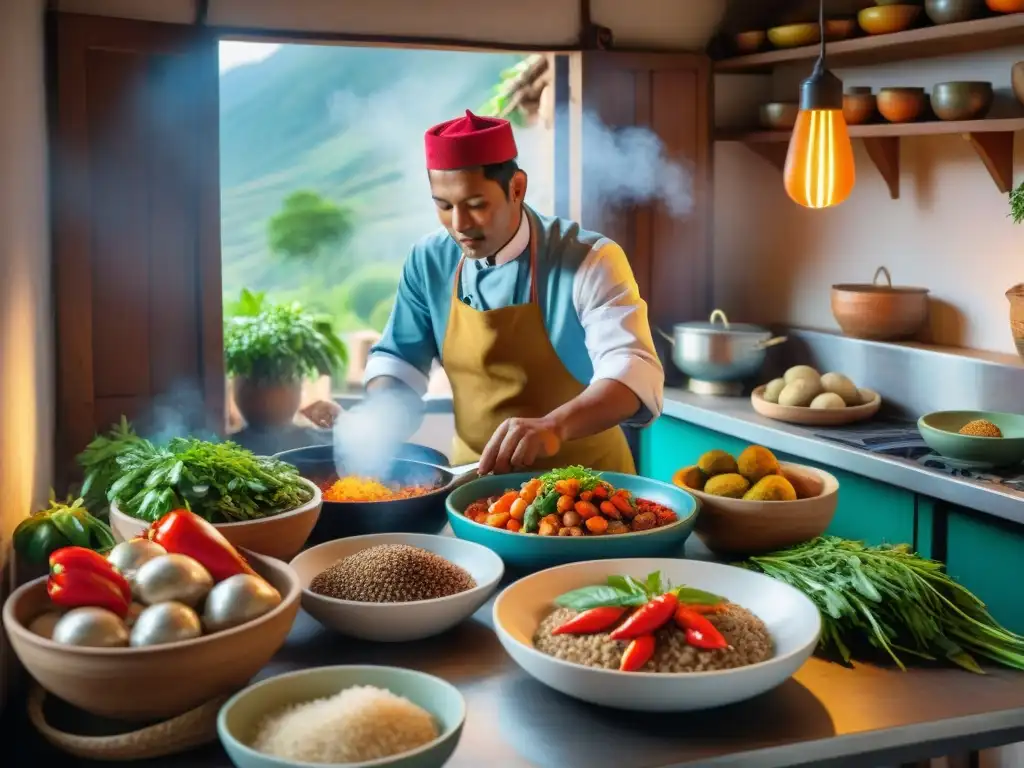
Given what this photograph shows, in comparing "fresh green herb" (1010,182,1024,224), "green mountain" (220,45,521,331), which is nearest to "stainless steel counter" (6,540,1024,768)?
"fresh green herb" (1010,182,1024,224)

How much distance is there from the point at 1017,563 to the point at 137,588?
227 centimetres

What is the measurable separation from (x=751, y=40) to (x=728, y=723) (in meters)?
3.53

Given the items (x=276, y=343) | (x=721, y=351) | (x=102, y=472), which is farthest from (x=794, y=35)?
(x=102, y=472)

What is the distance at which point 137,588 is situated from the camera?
1373 mm

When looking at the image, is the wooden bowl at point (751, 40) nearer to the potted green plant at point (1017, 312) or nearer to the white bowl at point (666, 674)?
the potted green plant at point (1017, 312)

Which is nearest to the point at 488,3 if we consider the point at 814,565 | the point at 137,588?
the point at 814,565

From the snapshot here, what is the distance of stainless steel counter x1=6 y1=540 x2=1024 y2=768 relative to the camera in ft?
4.32

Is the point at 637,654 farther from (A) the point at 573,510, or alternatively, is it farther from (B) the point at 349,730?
(A) the point at 573,510

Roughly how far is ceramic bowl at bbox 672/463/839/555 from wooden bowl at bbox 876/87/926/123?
6.90ft

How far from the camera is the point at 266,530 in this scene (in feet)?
5.73

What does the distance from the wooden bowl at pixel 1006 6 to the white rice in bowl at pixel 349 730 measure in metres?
2.89

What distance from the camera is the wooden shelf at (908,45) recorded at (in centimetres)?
329

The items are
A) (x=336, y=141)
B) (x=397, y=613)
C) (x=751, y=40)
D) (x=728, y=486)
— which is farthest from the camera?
(x=336, y=141)

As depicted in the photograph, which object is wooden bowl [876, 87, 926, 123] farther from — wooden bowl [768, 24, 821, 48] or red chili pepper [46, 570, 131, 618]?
red chili pepper [46, 570, 131, 618]
